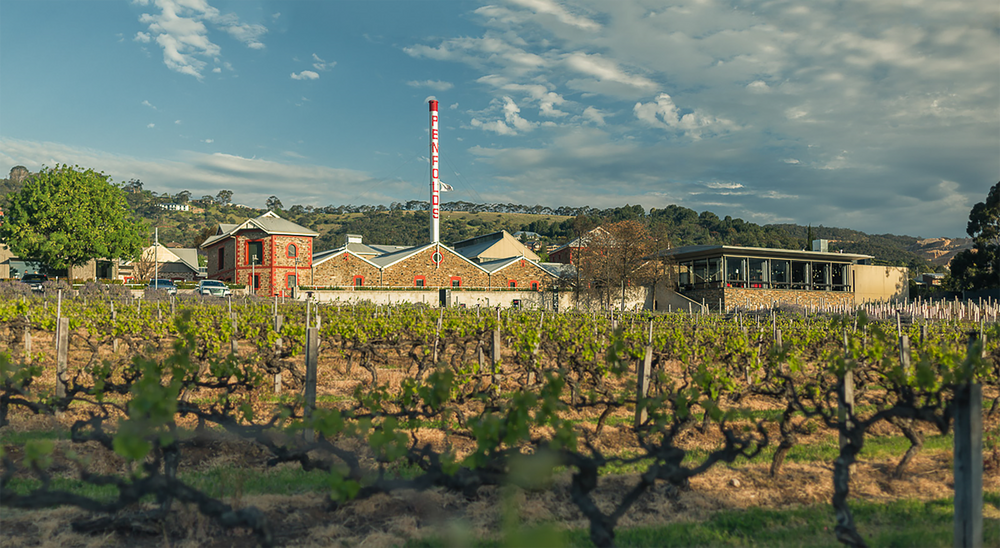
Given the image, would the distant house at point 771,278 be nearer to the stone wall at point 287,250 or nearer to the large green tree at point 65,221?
the stone wall at point 287,250

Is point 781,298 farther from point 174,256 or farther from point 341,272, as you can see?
point 174,256

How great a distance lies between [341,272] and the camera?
42.1 meters

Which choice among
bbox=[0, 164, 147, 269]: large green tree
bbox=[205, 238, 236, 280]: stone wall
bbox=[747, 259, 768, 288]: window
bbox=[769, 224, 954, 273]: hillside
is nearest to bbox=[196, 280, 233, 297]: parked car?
bbox=[205, 238, 236, 280]: stone wall

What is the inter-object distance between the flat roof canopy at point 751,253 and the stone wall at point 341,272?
2235 centimetres

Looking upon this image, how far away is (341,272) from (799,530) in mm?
40090

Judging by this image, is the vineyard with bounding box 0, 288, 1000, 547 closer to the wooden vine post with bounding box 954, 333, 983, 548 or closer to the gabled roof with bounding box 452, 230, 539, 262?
the wooden vine post with bounding box 954, 333, 983, 548

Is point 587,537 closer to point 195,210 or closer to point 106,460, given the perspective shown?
point 106,460

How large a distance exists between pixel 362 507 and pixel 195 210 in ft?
526

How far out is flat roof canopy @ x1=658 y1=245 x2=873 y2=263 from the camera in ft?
124

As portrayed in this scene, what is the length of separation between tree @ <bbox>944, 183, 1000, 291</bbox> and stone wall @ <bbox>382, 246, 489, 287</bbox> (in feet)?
119

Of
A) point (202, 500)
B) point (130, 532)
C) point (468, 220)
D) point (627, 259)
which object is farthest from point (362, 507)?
point (468, 220)

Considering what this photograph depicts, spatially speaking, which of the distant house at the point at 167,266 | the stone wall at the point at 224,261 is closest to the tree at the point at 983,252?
the stone wall at the point at 224,261

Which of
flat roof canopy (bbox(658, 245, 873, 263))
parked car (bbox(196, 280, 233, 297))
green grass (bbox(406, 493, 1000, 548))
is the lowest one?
green grass (bbox(406, 493, 1000, 548))

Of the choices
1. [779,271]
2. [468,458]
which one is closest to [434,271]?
[779,271]
